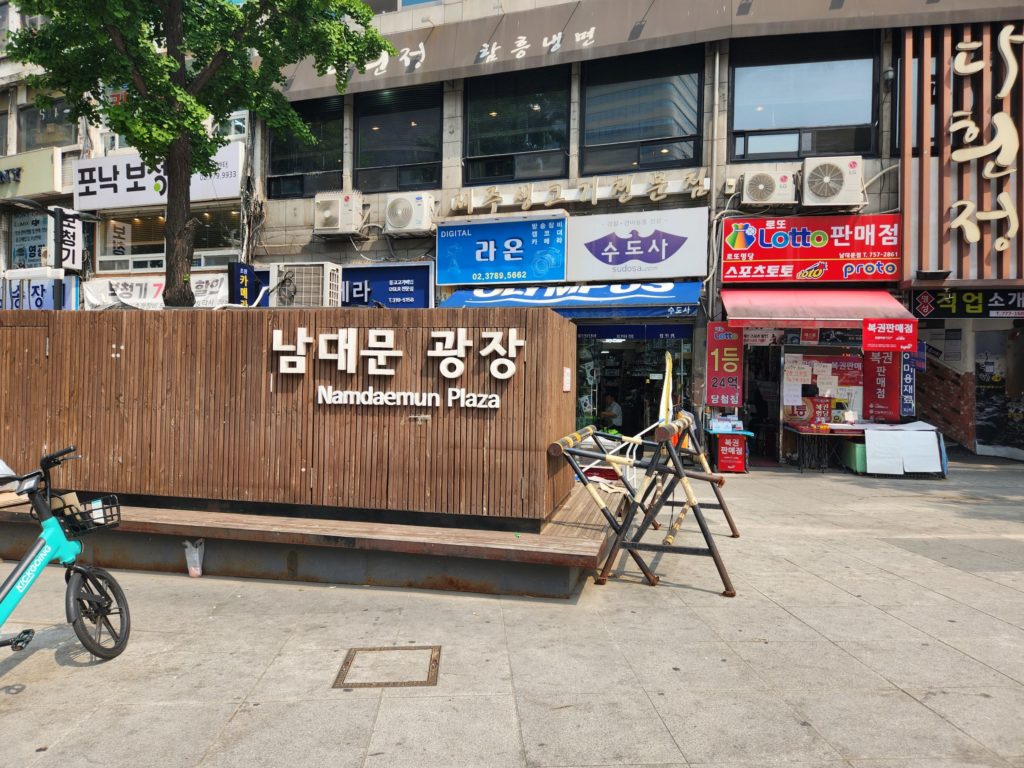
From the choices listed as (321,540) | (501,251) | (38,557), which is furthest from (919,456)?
(38,557)

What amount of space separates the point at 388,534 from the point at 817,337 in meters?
11.1

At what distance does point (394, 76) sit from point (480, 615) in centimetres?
1447

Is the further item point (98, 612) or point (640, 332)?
point (640, 332)

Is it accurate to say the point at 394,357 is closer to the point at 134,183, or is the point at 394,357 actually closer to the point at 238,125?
the point at 238,125

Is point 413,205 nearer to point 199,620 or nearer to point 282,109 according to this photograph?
point 282,109


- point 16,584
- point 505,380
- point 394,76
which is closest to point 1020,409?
point 505,380

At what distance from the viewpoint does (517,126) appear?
49.7 ft

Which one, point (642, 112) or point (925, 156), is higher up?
point (642, 112)

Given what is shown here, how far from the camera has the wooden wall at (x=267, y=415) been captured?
17.9 feet

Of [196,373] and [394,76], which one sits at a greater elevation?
[394,76]

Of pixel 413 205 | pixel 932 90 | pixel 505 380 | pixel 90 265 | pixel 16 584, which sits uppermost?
pixel 932 90

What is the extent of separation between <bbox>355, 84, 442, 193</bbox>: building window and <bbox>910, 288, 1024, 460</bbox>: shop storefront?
497 inches

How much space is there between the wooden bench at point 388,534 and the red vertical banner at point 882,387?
33.1ft

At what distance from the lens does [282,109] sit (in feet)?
37.4
